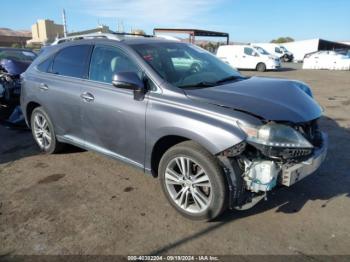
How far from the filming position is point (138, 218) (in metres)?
3.57

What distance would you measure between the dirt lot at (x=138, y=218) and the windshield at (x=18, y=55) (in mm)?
5809

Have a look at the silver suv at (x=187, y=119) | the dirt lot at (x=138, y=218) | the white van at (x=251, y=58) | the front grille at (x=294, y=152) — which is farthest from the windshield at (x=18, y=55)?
the white van at (x=251, y=58)

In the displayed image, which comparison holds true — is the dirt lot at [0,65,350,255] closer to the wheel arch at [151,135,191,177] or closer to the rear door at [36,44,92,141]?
the wheel arch at [151,135,191,177]

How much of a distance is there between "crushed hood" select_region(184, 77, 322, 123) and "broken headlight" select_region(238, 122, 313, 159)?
0.11 meters

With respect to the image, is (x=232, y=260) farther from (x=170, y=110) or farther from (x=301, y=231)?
(x=170, y=110)

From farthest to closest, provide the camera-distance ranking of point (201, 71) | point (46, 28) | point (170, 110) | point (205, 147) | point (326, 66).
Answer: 1. point (46, 28)
2. point (326, 66)
3. point (201, 71)
4. point (170, 110)
5. point (205, 147)

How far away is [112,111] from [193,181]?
4.27 feet

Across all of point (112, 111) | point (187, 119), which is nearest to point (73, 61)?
point (112, 111)

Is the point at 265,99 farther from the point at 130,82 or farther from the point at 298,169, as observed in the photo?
the point at 130,82

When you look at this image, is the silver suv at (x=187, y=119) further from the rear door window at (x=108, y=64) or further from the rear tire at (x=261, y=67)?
the rear tire at (x=261, y=67)

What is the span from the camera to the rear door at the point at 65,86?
4.55 meters

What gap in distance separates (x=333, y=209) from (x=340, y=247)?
2.40ft

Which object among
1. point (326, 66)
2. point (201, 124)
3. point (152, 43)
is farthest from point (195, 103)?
point (326, 66)

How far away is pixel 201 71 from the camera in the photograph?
13.9ft
